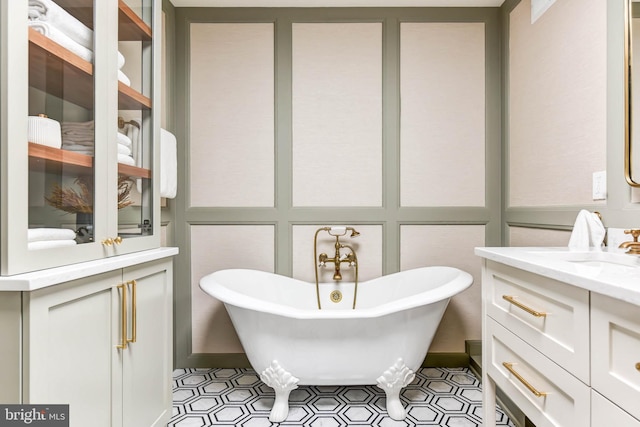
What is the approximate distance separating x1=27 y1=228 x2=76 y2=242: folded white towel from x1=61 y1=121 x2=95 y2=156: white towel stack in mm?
243

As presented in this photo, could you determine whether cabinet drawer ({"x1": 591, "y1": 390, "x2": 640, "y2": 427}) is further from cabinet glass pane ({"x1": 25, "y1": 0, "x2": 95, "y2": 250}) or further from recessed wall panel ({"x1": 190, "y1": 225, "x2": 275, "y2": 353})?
recessed wall panel ({"x1": 190, "y1": 225, "x2": 275, "y2": 353})

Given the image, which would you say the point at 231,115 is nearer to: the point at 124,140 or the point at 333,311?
the point at 124,140

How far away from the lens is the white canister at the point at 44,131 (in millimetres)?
983

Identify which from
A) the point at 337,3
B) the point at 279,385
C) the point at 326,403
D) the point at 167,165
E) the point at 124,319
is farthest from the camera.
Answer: the point at 337,3

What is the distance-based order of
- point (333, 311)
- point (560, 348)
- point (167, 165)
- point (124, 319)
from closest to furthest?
point (560, 348) → point (124, 319) → point (333, 311) → point (167, 165)

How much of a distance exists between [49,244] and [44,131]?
1.00 feet

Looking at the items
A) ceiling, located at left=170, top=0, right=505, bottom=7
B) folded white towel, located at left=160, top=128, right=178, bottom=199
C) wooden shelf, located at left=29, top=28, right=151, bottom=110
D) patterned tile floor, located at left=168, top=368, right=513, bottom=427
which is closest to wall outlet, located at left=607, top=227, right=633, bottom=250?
patterned tile floor, located at left=168, top=368, right=513, bottom=427

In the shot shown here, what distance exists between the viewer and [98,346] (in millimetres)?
1195

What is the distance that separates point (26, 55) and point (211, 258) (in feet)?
5.68

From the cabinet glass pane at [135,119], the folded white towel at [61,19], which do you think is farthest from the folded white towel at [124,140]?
the folded white towel at [61,19]

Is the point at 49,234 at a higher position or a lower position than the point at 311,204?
lower

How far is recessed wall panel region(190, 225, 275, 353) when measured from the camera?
253cm

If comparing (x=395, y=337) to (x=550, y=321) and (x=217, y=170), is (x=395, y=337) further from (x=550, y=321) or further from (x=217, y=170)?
(x=217, y=170)

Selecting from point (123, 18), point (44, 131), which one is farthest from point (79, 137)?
point (123, 18)
